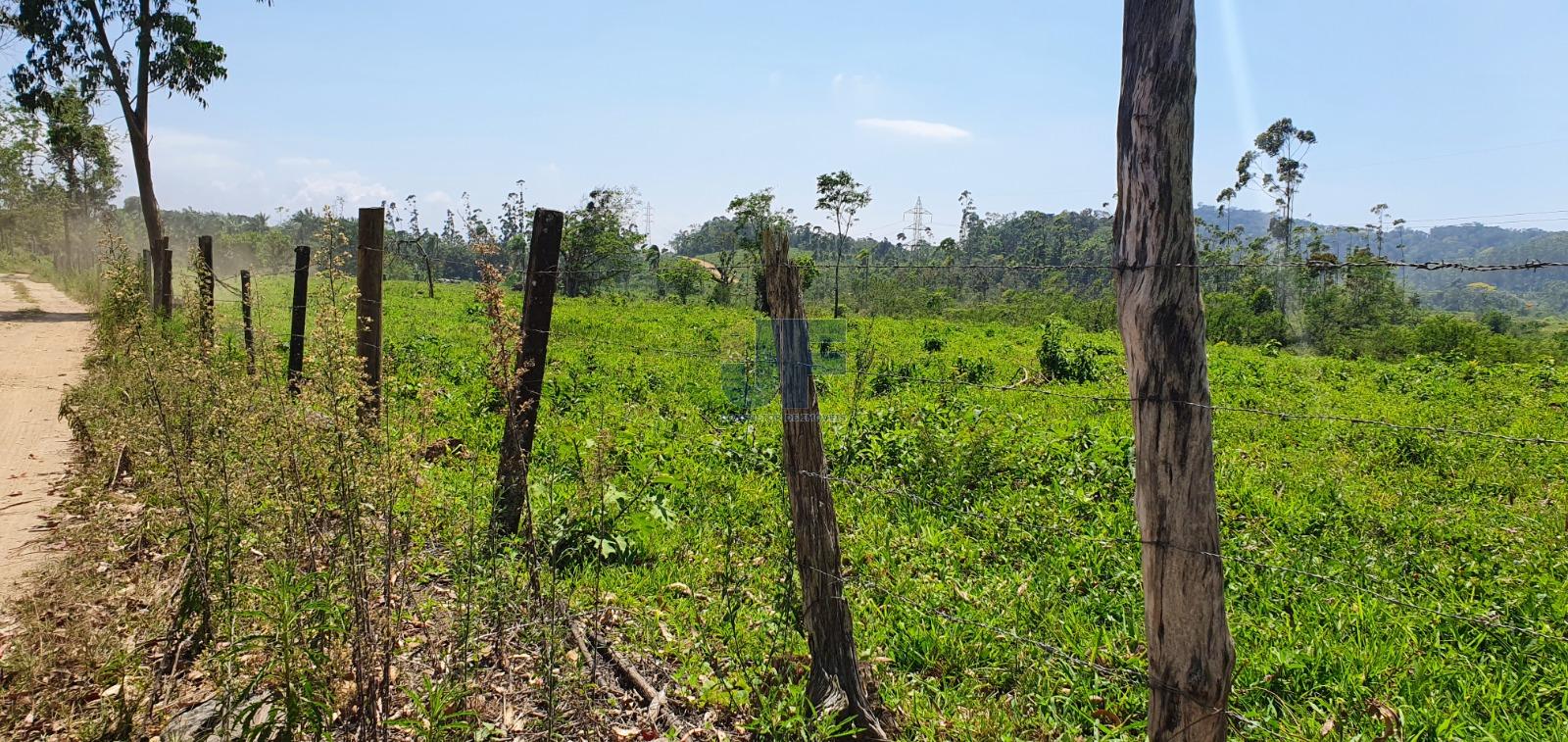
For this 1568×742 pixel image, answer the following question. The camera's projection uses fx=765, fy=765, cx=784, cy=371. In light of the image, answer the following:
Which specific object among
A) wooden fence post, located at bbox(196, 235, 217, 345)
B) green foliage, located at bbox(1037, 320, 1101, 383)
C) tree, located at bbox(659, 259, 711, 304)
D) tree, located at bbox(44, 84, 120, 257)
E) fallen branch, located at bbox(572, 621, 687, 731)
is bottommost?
fallen branch, located at bbox(572, 621, 687, 731)

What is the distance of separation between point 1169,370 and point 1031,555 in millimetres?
3144

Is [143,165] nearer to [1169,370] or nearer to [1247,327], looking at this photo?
[1169,370]

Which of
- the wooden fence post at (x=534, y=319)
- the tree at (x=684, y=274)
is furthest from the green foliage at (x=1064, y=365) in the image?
the tree at (x=684, y=274)

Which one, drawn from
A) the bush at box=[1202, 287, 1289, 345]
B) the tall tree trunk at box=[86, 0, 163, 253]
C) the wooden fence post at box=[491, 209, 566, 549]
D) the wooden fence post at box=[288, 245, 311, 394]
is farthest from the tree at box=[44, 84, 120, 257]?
the bush at box=[1202, 287, 1289, 345]

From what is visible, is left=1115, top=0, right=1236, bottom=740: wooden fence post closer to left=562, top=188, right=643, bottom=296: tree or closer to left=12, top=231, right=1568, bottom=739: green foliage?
left=12, top=231, right=1568, bottom=739: green foliage

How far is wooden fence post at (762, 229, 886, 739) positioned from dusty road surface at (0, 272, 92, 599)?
168 inches

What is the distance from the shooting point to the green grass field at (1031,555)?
3354mm

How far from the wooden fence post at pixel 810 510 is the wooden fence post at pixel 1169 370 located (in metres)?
1.15

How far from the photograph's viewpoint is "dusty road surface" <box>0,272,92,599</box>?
5.16m

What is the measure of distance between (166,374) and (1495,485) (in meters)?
10.7

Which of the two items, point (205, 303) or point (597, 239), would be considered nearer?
point (205, 303)

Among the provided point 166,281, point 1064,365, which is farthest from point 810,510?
point 166,281

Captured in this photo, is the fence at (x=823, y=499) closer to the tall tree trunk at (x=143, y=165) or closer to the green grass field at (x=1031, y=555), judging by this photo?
the green grass field at (x=1031, y=555)

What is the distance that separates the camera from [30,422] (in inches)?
328
